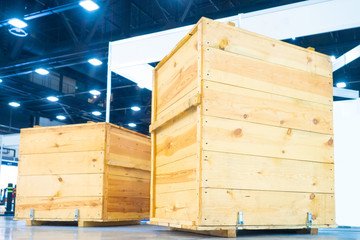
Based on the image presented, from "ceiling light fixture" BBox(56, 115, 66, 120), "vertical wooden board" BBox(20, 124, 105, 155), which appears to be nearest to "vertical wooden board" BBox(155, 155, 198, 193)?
"vertical wooden board" BBox(20, 124, 105, 155)

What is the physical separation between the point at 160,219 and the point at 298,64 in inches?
74.0

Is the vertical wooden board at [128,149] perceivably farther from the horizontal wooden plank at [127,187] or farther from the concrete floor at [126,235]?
the concrete floor at [126,235]

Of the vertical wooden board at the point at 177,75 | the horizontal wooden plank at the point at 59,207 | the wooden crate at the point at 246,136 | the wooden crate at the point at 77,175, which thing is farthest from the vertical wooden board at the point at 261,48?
the horizontal wooden plank at the point at 59,207

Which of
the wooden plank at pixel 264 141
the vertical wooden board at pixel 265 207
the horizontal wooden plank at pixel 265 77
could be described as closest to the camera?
the vertical wooden board at pixel 265 207

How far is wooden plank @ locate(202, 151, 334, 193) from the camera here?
8.90 feet

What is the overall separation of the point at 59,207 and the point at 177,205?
2295mm

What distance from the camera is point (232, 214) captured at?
273 cm

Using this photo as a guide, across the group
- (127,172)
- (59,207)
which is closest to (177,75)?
(127,172)

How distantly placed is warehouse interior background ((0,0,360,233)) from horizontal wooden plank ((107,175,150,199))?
1629mm

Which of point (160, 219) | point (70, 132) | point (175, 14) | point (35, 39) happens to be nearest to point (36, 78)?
point (35, 39)

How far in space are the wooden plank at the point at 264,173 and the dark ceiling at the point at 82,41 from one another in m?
4.85

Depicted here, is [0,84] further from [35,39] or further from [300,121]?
[300,121]

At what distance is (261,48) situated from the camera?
315 centimetres

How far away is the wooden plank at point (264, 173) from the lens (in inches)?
107
